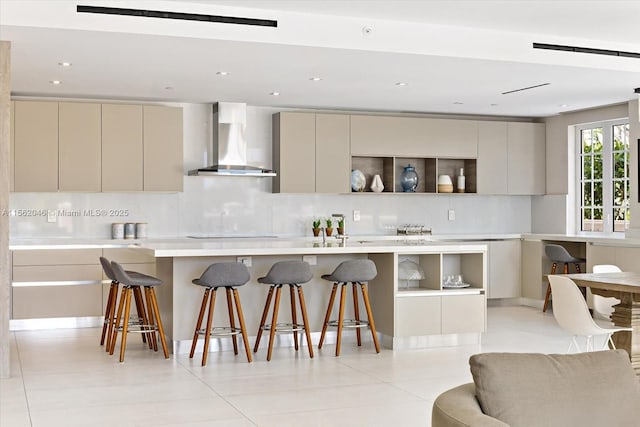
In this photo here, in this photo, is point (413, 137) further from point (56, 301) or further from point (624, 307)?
point (624, 307)

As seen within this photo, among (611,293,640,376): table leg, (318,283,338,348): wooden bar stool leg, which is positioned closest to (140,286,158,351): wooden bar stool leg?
(318,283,338,348): wooden bar stool leg

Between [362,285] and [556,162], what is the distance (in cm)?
454

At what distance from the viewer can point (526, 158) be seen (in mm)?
10305

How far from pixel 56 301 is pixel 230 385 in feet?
11.3

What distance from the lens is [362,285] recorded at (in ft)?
A: 22.2

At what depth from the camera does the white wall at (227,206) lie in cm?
879

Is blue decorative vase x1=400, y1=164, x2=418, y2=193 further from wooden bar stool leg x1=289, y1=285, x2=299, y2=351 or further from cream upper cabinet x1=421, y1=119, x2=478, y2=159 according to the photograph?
wooden bar stool leg x1=289, y1=285, x2=299, y2=351

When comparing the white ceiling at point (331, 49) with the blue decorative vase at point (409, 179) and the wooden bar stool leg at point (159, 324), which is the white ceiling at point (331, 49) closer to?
the blue decorative vase at point (409, 179)

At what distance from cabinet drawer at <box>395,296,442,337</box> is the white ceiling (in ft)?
6.66

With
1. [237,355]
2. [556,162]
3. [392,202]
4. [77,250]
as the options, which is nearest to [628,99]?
[556,162]

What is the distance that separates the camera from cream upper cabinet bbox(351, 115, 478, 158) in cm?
949

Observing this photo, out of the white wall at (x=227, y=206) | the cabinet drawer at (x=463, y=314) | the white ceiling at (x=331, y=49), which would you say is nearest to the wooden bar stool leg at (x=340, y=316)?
the cabinet drawer at (x=463, y=314)

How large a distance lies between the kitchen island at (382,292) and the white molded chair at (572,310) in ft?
5.07

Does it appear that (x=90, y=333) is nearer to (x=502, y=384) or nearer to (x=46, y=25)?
(x=46, y=25)
